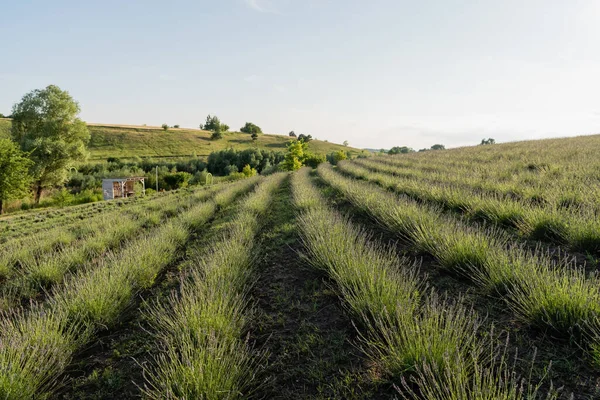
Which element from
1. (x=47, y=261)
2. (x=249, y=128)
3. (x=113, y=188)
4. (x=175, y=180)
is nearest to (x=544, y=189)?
(x=47, y=261)

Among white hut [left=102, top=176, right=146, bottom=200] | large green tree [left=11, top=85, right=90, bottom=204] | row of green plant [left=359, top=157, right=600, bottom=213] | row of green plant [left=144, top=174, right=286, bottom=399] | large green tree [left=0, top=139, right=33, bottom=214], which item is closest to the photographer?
row of green plant [left=144, top=174, right=286, bottom=399]

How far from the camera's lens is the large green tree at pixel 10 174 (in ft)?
78.0

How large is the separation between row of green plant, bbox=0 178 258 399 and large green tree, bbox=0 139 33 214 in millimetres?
26547

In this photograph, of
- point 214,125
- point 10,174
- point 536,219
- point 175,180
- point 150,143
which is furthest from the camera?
point 214,125

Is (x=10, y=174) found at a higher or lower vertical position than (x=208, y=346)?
lower

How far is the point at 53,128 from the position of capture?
110ft

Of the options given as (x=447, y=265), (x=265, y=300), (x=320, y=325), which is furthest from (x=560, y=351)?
(x=265, y=300)

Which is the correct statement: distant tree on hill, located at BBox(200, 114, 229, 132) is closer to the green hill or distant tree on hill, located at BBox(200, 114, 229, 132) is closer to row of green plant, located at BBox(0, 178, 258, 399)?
the green hill

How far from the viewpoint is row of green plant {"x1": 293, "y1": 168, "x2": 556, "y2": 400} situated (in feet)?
6.04

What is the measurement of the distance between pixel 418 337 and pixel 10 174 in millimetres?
32019

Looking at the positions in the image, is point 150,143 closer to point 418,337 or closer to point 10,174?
point 10,174

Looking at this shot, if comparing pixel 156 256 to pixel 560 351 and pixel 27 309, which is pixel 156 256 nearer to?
pixel 27 309

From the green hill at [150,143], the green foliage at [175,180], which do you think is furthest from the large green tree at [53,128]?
the green hill at [150,143]

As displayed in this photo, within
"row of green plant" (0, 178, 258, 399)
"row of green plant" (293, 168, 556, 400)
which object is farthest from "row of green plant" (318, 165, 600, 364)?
"row of green plant" (0, 178, 258, 399)
